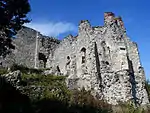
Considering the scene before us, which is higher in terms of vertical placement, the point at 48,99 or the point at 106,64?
the point at 106,64

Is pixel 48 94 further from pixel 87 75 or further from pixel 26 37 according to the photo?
pixel 26 37

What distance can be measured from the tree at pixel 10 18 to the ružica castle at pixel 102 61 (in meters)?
8.86

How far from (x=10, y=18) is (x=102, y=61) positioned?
40.1ft

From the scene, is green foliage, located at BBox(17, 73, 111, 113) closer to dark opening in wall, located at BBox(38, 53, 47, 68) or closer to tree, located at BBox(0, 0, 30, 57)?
tree, located at BBox(0, 0, 30, 57)

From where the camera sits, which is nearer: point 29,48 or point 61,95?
point 61,95

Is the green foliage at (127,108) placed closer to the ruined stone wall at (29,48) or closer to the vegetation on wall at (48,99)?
the vegetation on wall at (48,99)

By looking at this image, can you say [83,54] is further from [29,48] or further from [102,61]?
[29,48]

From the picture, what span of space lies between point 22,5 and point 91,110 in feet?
26.8

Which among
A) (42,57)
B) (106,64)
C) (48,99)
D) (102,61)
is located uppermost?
(42,57)

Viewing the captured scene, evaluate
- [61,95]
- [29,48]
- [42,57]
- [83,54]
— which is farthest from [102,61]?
[29,48]

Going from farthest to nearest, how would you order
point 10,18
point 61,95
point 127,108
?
1. point 127,108
2. point 61,95
3. point 10,18

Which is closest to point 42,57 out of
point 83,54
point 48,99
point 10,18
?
point 83,54

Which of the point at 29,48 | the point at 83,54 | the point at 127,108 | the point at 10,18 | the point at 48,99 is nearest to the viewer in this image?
the point at 10,18

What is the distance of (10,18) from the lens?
49.7ft
